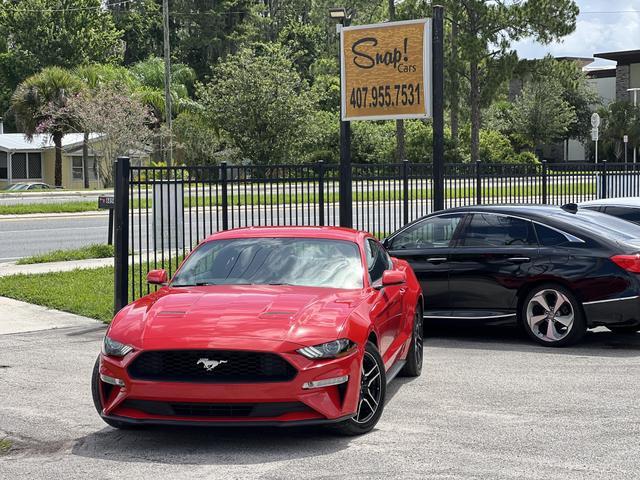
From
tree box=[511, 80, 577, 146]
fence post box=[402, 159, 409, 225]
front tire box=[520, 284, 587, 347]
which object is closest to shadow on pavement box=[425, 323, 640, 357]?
front tire box=[520, 284, 587, 347]

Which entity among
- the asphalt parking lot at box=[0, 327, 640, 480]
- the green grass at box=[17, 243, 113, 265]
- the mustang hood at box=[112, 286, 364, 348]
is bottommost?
the asphalt parking lot at box=[0, 327, 640, 480]

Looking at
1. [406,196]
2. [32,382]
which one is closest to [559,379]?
[32,382]

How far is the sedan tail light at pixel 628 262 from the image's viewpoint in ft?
35.4

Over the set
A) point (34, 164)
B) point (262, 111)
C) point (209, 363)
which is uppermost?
point (262, 111)

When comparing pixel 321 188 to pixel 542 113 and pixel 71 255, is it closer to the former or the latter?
pixel 71 255

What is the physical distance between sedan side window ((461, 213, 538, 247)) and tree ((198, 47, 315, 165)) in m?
38.3

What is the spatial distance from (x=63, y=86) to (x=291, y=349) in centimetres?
5058

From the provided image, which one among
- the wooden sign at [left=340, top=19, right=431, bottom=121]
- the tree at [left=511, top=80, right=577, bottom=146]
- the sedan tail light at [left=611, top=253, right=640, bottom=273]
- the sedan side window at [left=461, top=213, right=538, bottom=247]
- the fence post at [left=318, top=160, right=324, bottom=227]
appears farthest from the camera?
the tree at [left=511, top=80, right=577, bottom=146]

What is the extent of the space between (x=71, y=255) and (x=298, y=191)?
7085 mm

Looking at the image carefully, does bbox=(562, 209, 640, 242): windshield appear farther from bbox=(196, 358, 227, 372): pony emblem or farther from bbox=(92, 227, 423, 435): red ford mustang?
bbox=(196, 358, 227, 372): pony emblem

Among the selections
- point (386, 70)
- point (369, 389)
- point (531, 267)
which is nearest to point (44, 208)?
point (386, 70)

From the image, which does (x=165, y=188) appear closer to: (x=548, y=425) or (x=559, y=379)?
(x=559, y=379)

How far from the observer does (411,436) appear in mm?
7344

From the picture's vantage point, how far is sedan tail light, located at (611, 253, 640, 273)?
10.8 meters
